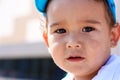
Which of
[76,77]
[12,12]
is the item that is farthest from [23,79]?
[76,77]

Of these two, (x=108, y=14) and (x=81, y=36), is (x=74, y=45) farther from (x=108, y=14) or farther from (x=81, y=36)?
(x=108, y=14)

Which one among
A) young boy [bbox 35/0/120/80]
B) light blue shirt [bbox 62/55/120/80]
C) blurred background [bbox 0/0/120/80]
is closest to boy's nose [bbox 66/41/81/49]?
young boy [bbox 35/0/120/80]

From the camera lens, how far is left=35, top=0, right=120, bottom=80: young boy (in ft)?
3.84

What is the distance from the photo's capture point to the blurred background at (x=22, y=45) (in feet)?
9.92

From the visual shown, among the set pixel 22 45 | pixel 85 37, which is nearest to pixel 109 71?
pixel 85 37

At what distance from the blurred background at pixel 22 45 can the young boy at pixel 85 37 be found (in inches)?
65.6

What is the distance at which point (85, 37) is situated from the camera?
118 cm

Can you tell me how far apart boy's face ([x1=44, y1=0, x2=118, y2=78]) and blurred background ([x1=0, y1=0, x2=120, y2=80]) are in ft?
5.50

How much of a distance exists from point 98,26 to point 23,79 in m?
2.07

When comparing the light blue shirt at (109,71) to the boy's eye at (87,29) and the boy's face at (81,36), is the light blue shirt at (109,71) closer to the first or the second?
the boy's face at (81,36)

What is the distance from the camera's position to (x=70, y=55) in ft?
3.84

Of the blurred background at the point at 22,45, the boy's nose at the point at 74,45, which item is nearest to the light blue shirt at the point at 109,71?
the boy's nose at the point at 74,45

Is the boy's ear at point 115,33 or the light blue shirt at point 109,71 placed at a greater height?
the boy's ear at point 115,33

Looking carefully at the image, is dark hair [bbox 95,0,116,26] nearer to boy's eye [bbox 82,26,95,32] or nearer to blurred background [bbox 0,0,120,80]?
boy's eye [bbox 82,26,95,32]
